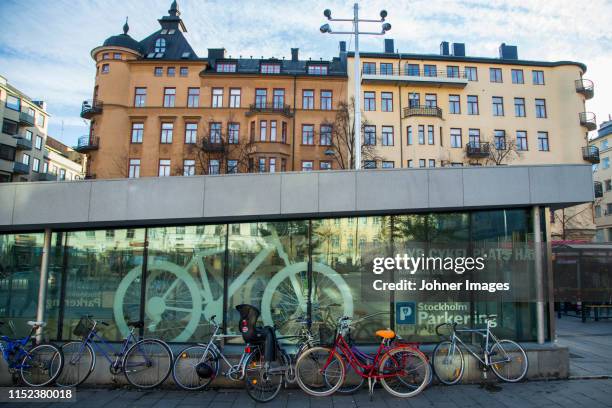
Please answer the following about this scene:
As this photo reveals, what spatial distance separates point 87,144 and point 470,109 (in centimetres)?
3344

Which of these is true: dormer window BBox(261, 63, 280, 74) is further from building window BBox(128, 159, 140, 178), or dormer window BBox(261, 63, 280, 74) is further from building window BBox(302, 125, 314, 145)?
building window BBox(128, 159, 140, 178)

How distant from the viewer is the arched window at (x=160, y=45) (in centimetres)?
3756

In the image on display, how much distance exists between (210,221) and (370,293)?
331 centimetres

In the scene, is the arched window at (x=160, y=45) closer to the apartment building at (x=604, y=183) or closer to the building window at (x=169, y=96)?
the building window at (x=169, y=96)

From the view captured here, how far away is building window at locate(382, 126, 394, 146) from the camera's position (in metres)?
34.6

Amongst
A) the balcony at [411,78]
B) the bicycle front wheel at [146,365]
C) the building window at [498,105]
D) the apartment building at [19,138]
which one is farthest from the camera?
the apartment building at [19,138]

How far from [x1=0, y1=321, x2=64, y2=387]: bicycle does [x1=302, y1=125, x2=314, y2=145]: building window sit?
29.0m

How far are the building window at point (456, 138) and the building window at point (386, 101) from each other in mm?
5805

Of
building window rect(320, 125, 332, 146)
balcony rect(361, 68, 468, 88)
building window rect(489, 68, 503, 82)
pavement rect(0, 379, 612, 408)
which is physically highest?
building window rect(489, 68, 503, 82)

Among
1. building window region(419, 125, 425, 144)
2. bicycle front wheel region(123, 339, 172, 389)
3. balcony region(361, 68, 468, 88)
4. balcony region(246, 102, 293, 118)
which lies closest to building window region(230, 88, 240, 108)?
balcony region(246, 102, 293, 118)

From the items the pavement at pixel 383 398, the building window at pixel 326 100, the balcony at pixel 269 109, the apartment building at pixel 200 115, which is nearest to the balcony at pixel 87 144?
the apartment building at pixel 200 115

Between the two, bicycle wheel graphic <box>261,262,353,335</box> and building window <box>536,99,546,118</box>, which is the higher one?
building window <box>536,99,546,118</box>

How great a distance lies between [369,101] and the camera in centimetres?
3553

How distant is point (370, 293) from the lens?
757 cm
